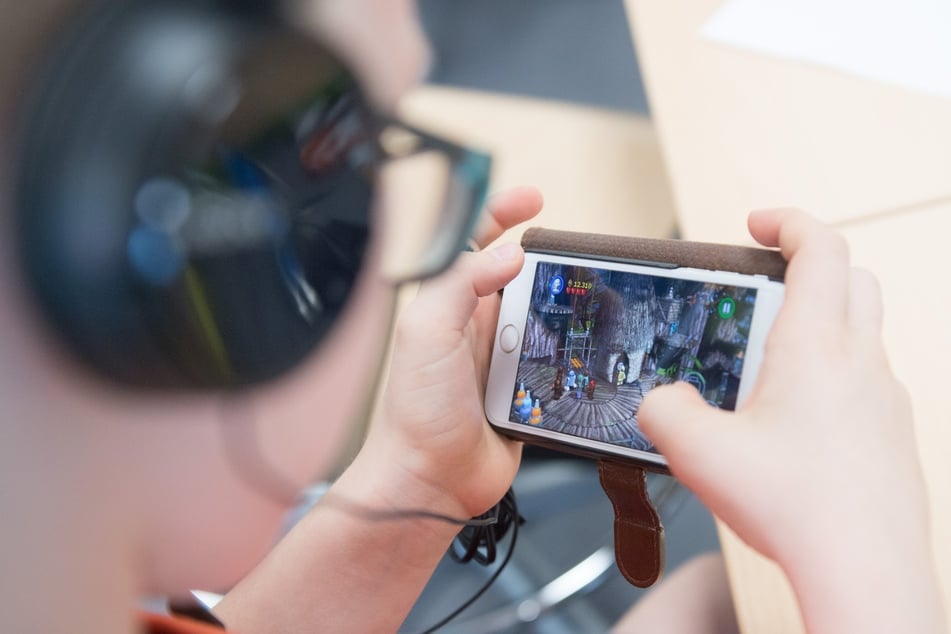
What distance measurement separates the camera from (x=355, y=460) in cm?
31

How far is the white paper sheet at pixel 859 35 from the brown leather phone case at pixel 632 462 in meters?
0.32

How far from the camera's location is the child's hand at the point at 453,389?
0.41m

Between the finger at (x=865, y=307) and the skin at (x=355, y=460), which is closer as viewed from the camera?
the skin at (x=355, y=460)

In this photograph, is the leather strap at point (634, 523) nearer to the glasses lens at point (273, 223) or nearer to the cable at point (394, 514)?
the cable at point (394, 514)

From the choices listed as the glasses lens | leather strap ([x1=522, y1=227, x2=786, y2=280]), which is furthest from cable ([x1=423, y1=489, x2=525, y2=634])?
the glasses lens

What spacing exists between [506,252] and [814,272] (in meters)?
0.18

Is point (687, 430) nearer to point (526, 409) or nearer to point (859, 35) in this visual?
point (526, 409)

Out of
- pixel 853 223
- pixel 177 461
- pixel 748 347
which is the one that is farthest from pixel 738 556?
pixel 177 461

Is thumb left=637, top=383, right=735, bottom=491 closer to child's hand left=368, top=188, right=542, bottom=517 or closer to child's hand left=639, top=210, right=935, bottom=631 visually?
child's hand left=639, top=210, right=935, bottom=631

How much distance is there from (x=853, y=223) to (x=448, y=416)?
Result: 14.1 inches

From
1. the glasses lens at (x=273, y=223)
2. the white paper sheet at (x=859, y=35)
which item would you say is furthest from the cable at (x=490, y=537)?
the white paper sheet at (x=859, y=35)

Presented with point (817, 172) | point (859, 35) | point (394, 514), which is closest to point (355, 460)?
point (394, 514)

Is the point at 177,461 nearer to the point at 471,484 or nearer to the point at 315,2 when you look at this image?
the point at 315,2

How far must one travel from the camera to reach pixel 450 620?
1.94 ft
